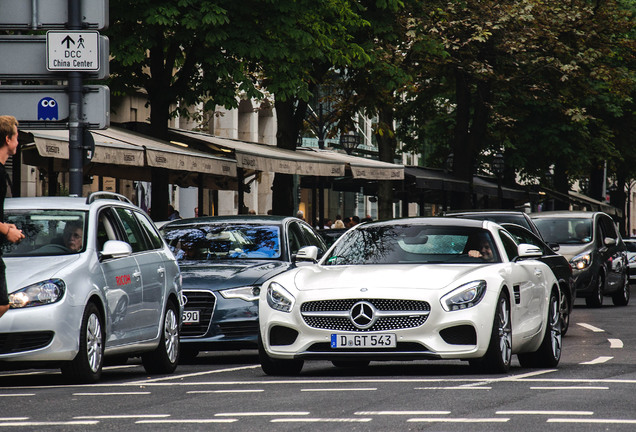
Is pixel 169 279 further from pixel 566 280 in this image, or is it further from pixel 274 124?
pixel 274 124

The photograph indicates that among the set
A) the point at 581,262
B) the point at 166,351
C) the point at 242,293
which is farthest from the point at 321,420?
the point at 581,262

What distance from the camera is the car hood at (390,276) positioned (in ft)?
37.4

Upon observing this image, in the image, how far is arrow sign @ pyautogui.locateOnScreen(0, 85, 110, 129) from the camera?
16.8m

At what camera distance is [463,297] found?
11.3 meters

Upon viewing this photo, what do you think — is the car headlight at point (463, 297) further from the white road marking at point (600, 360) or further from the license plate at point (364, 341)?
the white road marking at point (600, 360)

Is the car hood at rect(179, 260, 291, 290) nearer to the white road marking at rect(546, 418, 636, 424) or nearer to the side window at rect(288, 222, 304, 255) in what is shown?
the side window at rect(288, 222, 304, 255)

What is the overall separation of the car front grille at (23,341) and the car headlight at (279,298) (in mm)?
1874

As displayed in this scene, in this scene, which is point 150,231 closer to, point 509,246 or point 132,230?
point 132,230

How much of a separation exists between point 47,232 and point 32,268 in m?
0.86

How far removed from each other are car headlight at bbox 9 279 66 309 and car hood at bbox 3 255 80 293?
0.13ft

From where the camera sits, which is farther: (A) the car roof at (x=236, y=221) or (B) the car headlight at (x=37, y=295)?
(A) the car roof at (x=236, y=221)

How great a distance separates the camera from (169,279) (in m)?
13.2

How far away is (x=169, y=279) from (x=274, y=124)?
143 feet

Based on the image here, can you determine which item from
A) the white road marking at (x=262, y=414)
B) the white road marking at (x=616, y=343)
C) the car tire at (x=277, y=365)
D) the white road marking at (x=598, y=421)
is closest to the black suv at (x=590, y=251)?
the white road marking at (x=616, y=343)
